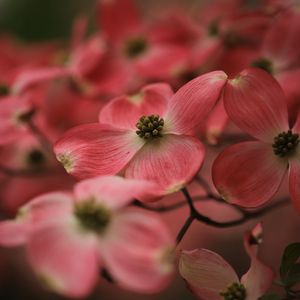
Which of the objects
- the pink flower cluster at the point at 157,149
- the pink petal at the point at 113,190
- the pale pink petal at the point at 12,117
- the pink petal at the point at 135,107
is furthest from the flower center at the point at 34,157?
the pink petal at the point at 113,190

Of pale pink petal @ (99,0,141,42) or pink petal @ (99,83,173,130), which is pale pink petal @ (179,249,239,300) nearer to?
pink petal @ (99,83,173,130)

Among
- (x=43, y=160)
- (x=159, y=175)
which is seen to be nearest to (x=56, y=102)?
(x=43, y=160)

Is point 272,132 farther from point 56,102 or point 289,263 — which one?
point 56,102

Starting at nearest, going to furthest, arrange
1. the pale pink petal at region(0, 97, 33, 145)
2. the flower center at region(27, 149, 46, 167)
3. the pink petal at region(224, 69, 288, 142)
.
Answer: the pink petal at region(224, 69, 288, 142)
the pale pink petal at region(0, 97, 33, 145)
the flower center at region(27, 149, 46, 167)

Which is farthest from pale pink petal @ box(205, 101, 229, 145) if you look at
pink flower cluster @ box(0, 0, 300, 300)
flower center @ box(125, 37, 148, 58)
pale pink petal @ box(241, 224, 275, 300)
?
flower center @ box(125, 37, 148, 58)

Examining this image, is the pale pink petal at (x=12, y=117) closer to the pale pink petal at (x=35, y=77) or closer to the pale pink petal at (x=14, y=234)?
the pale pink petal at (x=35, y=77)

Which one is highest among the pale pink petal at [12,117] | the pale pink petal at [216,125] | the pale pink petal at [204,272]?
the pale pink petal at [12,117]

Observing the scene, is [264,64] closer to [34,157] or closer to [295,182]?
[295,182]
